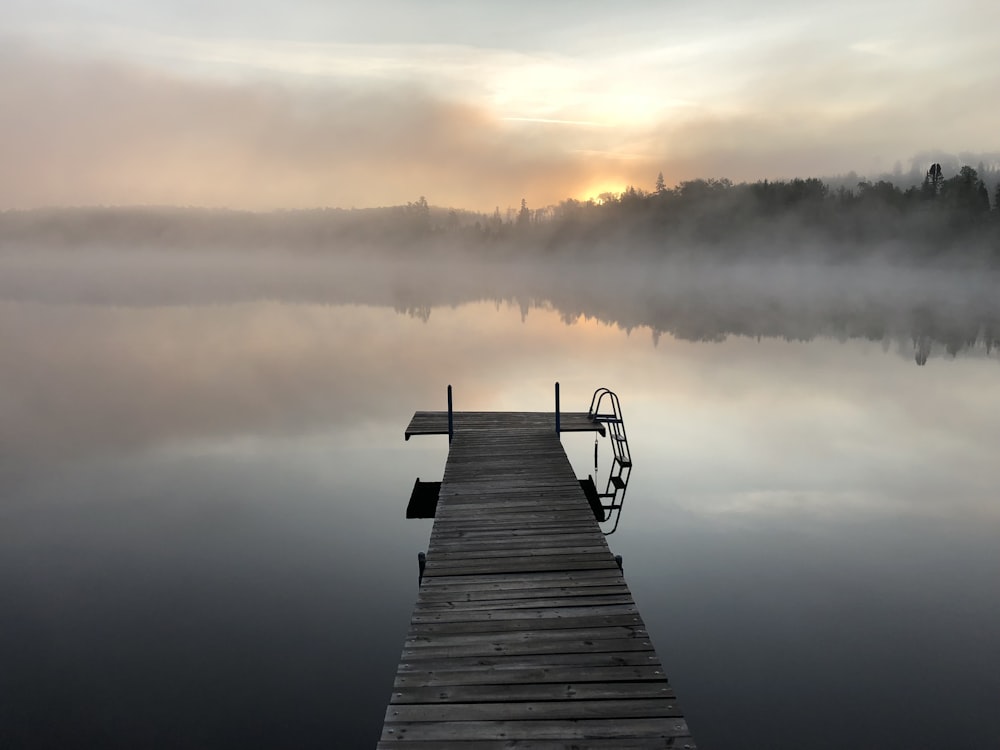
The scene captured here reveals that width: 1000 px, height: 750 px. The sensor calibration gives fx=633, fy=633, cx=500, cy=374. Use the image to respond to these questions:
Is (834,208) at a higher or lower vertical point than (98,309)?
higher

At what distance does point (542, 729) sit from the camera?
5.59 meters

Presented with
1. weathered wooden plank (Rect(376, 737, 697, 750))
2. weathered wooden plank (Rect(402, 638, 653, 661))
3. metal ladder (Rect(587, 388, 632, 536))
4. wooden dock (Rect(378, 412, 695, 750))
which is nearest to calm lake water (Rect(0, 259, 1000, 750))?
metal ladder (Rect(587, 388, 632, 536))

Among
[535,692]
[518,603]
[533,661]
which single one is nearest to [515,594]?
[518,603]

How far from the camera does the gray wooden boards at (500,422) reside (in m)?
16.8

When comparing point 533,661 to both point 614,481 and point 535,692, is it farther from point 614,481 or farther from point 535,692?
point 614,481

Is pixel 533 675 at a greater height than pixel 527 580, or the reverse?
pixel 533 675

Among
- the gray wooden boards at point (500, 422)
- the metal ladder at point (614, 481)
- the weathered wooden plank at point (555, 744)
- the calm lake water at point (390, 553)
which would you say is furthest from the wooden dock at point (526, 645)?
the gray wooden boards at point (500, 422)

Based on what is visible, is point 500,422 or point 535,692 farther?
point 500,422

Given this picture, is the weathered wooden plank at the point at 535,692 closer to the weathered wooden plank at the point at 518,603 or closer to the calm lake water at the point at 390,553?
the weathered wooden plank at the point at 518,603

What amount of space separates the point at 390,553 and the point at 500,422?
5513 mm

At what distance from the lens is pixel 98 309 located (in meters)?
72.2

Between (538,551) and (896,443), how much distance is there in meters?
17.5

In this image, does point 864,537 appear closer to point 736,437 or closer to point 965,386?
A: point 736,437

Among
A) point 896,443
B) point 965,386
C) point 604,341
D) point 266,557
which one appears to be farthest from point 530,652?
point 604,341
